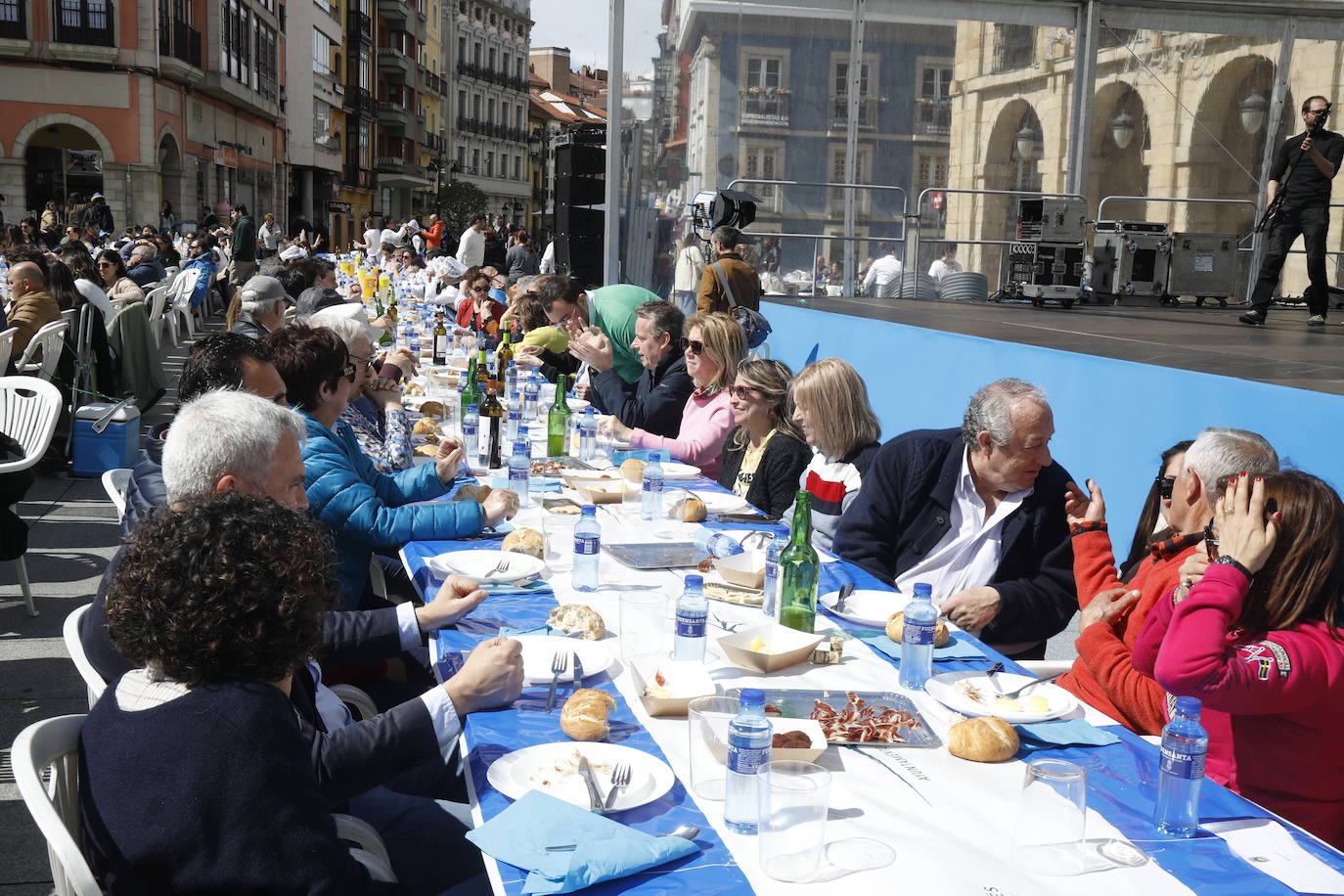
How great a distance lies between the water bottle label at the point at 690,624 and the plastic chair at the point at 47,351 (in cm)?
570

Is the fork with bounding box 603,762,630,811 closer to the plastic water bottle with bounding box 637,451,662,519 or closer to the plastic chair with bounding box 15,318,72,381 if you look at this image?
the plastic water bottle with bounding box 637,451,662,519

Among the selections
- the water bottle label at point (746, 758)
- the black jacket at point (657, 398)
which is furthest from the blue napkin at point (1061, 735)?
the black jacket at point (657, 398)

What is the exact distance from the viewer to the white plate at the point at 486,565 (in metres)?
2.72

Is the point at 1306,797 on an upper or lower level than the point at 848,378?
lower

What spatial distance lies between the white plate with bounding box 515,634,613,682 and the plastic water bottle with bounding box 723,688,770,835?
0.53m

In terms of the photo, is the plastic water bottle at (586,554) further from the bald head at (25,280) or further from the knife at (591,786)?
the bald head at (25,280)

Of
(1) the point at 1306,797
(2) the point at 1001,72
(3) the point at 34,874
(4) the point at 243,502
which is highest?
(2) the point at 1001,72

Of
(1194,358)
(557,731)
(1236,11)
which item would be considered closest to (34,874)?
(557,731)

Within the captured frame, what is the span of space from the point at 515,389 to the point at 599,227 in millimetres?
10438

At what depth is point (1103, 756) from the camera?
1.91m

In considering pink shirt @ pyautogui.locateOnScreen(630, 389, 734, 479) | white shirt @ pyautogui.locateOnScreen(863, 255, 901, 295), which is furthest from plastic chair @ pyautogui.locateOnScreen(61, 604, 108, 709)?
white shirt @ pyautogui.locateOnScreen(863, 255, 901, 295)

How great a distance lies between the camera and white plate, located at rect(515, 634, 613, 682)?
2102mm

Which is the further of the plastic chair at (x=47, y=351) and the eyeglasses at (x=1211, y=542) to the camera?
the plastic chair at (x=47, y=351)

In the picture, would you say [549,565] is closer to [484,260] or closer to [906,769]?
[906,769]
